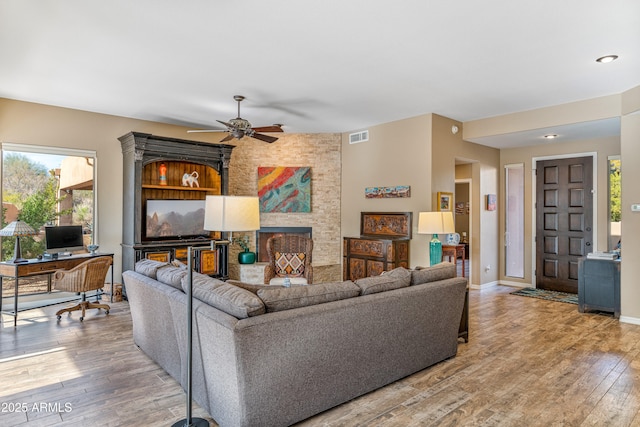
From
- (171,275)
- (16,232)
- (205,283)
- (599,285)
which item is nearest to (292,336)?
(205,283)

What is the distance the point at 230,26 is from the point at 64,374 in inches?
123

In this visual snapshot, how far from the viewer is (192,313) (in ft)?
7.85

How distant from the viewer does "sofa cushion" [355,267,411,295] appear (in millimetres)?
2801

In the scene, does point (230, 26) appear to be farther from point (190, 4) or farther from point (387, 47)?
point (387, 47)

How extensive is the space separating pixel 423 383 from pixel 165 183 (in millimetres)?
5084

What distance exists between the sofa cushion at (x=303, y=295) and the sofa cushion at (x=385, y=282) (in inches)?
3.4

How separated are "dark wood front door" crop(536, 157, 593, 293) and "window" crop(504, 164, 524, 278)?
34 centimetres

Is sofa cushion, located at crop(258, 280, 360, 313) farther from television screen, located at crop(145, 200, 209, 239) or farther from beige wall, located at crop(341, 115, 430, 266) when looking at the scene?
television screen, located at crop(145, 200, 209, 239)

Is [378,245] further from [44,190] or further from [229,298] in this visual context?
[44,190]

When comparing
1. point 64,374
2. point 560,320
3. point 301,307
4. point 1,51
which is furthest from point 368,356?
point 1,51

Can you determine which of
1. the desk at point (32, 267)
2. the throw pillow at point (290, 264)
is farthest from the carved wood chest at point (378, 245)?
the desk at point (32, 267)

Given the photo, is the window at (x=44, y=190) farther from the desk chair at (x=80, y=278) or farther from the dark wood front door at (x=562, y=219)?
the dark wood front door at (x=562, y=219)

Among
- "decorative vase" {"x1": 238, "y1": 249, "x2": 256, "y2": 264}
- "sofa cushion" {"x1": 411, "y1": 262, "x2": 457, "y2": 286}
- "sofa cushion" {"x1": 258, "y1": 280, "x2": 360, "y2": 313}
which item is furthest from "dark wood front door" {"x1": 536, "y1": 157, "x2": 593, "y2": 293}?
"sofa cushion" {"x1": 258, "y1": 280, "x2": 360, "y2": 313}

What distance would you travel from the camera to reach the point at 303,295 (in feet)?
8.09
